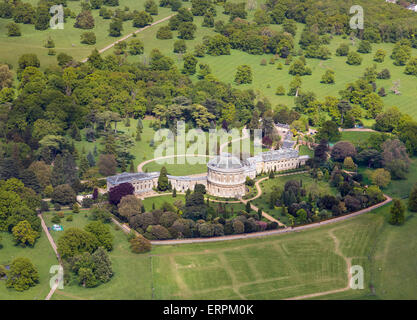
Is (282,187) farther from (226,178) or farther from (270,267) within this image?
(270,267)

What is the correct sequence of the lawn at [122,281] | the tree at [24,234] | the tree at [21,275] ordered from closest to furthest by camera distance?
the lawn at [122,281]
the tree at [21,275]
the tree at [24,234]

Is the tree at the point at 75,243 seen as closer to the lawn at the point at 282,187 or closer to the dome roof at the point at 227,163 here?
the lawn at the point at 282,187

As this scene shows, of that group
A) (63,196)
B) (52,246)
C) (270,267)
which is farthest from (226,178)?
(52,246)

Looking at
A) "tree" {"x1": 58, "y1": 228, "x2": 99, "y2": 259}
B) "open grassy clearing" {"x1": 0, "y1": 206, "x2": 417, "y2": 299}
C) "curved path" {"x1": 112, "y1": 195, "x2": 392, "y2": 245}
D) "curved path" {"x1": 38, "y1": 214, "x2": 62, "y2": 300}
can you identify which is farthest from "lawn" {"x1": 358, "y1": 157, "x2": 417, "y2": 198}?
"curved path" {"x1": 38, "y1": 214, "x2": 62, "y2": 300}

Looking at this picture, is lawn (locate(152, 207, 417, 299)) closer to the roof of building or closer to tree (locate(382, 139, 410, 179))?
tree (locate(382, 139, 410, 179))

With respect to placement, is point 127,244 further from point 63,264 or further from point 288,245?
point 288,245

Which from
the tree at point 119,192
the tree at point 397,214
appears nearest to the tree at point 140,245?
the tree at point 119,192
